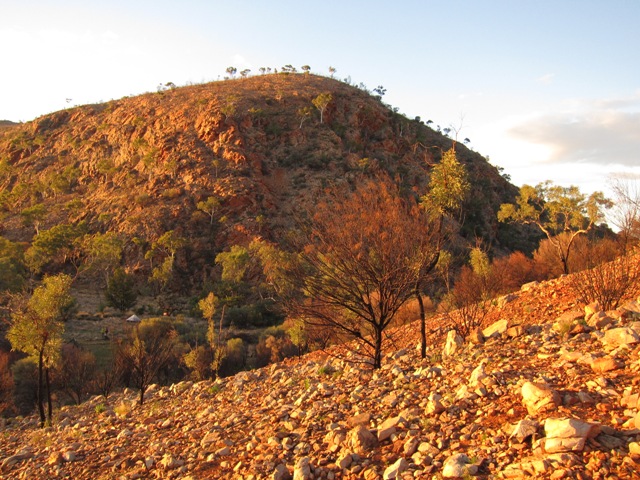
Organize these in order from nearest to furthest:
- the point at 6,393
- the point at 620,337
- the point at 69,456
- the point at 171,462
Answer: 1. the point at 620,337
2. the point at 171,462
3. the point at 69,456
4. the point at 6,393

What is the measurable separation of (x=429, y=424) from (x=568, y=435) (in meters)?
1.62

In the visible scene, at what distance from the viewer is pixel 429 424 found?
5.39 m

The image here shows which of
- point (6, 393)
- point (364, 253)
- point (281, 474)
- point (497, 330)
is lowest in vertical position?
point (6, 393)

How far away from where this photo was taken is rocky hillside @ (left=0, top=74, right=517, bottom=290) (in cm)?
Answer: 4753

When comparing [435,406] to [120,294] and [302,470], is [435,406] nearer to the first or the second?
[302,470]

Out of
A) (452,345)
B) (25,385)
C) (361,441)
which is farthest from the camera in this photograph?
(25,385)

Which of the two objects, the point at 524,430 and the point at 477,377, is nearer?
the point at 524,430

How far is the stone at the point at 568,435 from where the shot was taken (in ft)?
13.4

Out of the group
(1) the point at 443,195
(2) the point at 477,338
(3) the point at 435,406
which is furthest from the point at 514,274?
(3) the point at 435,406

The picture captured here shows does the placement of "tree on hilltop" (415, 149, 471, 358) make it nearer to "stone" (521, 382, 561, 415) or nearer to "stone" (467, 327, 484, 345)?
"stone" (467, 327, 484, 345)

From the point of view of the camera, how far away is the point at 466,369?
6.91 m

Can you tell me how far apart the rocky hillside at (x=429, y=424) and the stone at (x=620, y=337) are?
2 cm

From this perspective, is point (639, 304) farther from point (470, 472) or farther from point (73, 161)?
point (73, 161)

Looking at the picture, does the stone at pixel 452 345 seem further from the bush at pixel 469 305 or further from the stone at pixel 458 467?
the stone at pixel 458 467
